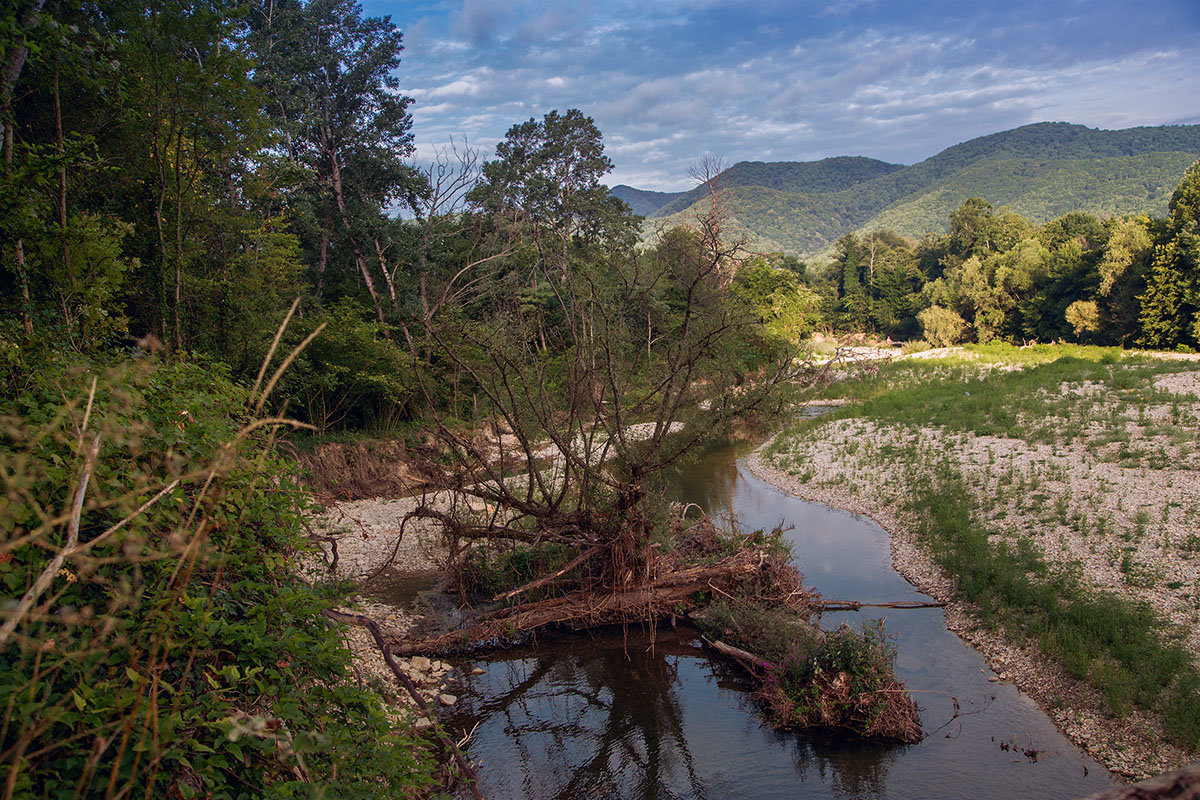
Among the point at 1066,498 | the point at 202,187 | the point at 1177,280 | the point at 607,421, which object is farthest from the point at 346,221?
the point at 1177,280

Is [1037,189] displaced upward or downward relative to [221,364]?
upward

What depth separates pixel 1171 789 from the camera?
172 cm

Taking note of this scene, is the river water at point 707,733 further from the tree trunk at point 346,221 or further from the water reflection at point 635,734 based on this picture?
the tree trunk at point 346,221

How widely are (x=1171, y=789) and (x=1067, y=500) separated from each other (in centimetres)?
1406

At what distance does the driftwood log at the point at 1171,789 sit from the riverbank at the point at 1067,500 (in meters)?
7.27

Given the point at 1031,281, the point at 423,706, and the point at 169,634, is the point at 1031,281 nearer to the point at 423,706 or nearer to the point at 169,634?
the point at 423,706

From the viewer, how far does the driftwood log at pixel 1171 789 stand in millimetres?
1691

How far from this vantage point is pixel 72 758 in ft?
8.04

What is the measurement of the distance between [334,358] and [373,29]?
14121 millimetres

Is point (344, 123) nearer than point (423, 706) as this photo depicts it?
No

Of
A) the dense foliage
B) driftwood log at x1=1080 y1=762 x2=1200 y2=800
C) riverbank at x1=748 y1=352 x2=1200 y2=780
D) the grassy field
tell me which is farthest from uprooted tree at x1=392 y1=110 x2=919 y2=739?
the dense foliage

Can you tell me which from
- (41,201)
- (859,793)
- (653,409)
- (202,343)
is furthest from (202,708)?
(202,343)

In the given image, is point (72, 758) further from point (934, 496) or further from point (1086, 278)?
point (1086, 278)

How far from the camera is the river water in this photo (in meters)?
7.27
